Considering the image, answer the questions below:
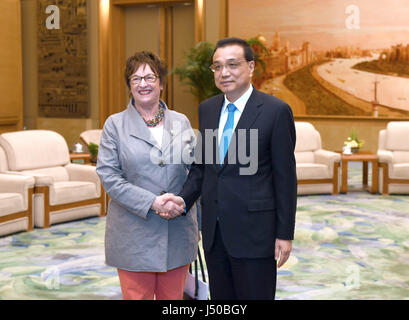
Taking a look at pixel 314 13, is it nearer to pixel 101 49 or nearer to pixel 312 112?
pixel 312 112

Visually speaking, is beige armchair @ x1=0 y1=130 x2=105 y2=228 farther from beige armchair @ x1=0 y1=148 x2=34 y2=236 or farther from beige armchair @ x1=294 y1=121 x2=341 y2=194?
beige armchair @ x1=294 y1=121 x2=341 y2=194

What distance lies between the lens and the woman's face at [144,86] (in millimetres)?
2600

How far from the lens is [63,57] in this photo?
12992 millimetres

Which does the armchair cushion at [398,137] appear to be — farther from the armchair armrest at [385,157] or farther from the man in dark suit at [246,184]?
the man in dark suit at [246,184]

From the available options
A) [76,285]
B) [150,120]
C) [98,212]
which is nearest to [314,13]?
[98,212]

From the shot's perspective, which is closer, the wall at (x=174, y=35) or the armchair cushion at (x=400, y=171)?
the armchair cushion at (x=400, y=171)

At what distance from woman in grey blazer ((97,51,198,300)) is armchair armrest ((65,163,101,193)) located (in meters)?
4.51

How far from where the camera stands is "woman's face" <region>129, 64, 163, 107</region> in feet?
8.53

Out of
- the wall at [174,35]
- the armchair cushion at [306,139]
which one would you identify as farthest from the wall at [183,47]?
the armchair cushion at [306,139]

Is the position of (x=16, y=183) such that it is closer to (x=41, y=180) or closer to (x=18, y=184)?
(x=18, y=184)

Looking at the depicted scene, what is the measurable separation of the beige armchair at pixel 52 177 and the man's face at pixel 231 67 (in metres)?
4.59

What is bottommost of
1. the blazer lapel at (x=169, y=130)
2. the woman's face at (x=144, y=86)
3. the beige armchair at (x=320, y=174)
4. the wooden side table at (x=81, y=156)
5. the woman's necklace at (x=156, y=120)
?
the beige armchair at (x=320, y=174)

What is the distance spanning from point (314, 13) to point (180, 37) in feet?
9.49

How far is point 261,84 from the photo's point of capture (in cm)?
1230
